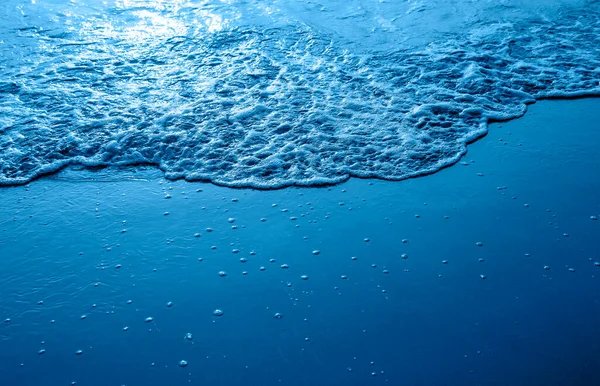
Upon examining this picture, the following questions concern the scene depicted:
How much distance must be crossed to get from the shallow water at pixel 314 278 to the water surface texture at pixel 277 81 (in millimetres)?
317

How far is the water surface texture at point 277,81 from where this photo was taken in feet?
13.2

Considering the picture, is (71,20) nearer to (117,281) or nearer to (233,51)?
(233,51)

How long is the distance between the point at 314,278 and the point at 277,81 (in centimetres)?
263

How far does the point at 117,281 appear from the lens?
2.94m

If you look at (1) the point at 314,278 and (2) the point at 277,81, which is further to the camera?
(2) the point at 277,81

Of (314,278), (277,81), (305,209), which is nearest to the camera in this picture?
(314,278)

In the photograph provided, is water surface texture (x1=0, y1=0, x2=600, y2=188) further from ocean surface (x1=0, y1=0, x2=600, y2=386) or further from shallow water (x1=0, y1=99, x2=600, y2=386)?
shallow water (x1=0, y1=99, x2=600, y2=386)

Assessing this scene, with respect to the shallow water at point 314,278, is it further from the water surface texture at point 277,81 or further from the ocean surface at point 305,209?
the water surface texture at point 277,81

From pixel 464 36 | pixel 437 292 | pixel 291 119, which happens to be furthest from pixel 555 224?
pixel 464 36

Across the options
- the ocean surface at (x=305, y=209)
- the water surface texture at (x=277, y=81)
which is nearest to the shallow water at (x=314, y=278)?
the ocean surface at (x=305, y=209)

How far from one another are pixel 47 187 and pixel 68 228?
611 mm

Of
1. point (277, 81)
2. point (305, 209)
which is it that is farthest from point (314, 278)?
point (277, 81)

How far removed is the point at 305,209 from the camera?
342 centimetres

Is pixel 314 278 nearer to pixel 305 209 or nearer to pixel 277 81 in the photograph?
pixel 305 209
